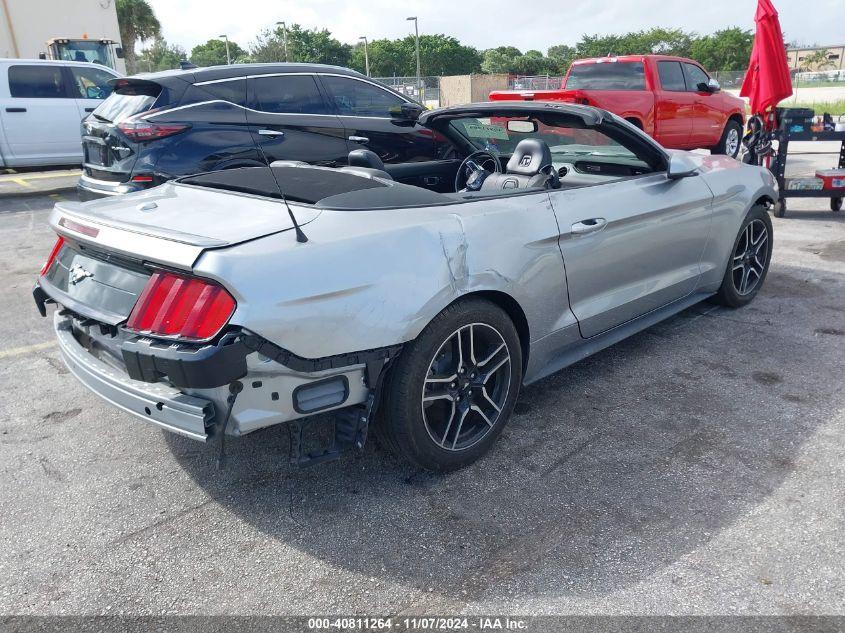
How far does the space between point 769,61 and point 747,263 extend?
189 inches

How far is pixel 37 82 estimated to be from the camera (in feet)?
35.1

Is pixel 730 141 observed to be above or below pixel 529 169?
below

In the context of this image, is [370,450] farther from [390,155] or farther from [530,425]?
[390,155]

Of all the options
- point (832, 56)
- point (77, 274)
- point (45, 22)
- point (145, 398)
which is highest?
point (45, 22)

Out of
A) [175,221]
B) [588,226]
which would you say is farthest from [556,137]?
[175,221]

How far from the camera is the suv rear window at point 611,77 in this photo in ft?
34.3

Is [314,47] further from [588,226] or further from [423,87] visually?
[588,226]

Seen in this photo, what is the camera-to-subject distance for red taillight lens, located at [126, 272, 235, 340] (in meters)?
2.20

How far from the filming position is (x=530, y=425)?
3.29 m

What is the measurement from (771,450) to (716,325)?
1.69 meters

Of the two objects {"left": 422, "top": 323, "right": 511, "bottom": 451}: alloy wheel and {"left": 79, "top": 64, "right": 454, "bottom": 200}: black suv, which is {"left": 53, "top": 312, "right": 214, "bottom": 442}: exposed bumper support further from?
{"left": 79, "top": 64, "right": 454, "bottom": 200}: black suv

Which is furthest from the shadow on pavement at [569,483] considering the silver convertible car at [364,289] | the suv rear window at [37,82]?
the suv rear window at [37,82]

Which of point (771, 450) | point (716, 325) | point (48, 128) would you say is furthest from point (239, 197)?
point (48, 128)

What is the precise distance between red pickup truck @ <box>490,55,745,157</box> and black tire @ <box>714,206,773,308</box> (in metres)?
5.13
